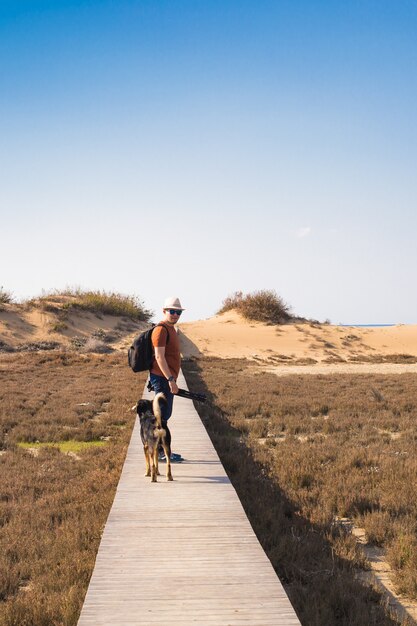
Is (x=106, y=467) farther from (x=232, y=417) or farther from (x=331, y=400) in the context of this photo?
(x=331, y=400)

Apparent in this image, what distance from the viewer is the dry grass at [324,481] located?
18.2ft

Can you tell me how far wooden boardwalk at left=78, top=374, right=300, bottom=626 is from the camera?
416 cm

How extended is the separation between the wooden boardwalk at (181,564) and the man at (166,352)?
1.32 m

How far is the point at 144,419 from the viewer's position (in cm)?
793

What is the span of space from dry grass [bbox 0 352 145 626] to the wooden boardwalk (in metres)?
0.44

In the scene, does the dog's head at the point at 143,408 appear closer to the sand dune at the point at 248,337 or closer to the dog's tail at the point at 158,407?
the dog's tail at the point at 158,407

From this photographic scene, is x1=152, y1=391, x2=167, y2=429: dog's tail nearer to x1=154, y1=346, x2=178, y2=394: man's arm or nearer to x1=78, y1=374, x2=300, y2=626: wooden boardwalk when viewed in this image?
x1=154, y1=346, x2=178, y2=394: man's arm

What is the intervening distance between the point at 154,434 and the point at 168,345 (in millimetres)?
1247

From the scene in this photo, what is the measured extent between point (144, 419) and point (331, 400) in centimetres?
1138

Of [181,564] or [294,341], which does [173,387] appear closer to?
[181,564]

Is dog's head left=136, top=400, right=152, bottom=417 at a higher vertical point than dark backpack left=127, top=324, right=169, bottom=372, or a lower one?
lower

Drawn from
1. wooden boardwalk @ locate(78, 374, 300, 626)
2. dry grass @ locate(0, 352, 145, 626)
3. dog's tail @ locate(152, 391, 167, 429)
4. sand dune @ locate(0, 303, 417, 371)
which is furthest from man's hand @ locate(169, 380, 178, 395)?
sand dune @ locate(0, 303, 417, 371)

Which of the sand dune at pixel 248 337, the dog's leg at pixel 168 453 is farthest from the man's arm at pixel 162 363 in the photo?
the sand dune at pixel 248 337

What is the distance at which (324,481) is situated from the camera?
916 centimetres
